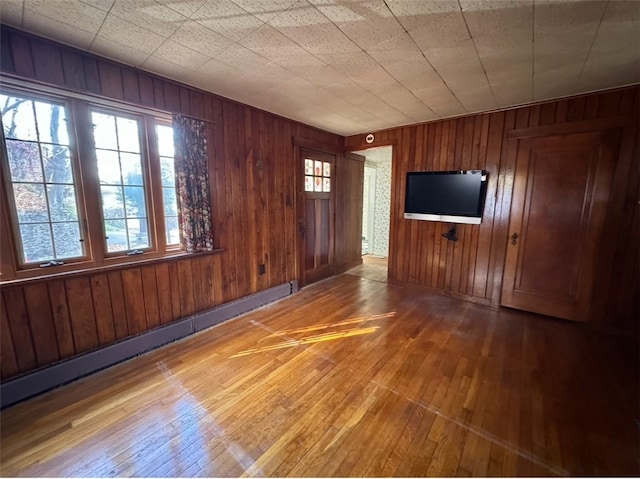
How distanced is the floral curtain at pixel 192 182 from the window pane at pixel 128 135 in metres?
0.31

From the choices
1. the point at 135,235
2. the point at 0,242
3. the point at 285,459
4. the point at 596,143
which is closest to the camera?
the point at 285,459

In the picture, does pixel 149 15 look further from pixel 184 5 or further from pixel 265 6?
pixel 265 6

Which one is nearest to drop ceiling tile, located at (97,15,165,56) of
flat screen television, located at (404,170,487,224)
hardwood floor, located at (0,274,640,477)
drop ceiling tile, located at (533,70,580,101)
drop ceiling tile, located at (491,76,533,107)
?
hardwood floor, located at (0,274,640,477)

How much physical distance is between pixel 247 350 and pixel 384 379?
1.25 metres

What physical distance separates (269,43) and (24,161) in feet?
6.26

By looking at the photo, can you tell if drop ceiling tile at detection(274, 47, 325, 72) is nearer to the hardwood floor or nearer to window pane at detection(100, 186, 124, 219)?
window pane at detection(100, 186, 124, 219)

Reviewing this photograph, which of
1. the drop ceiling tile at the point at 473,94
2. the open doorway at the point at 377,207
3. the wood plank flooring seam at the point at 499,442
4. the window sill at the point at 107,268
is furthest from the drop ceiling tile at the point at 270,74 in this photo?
the open doorway at the point at 377,207

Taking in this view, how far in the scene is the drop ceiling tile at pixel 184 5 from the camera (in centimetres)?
144

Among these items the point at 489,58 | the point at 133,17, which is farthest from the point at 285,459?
the point at 489,58

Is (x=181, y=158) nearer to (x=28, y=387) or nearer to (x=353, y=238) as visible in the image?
(x=28, y=387)

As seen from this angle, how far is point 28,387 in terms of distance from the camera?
182 cm

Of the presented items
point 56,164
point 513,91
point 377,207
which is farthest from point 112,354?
point 377,207

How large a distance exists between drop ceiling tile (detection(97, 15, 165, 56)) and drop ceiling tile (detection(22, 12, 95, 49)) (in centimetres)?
11

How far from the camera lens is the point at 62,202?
198 centimetres
